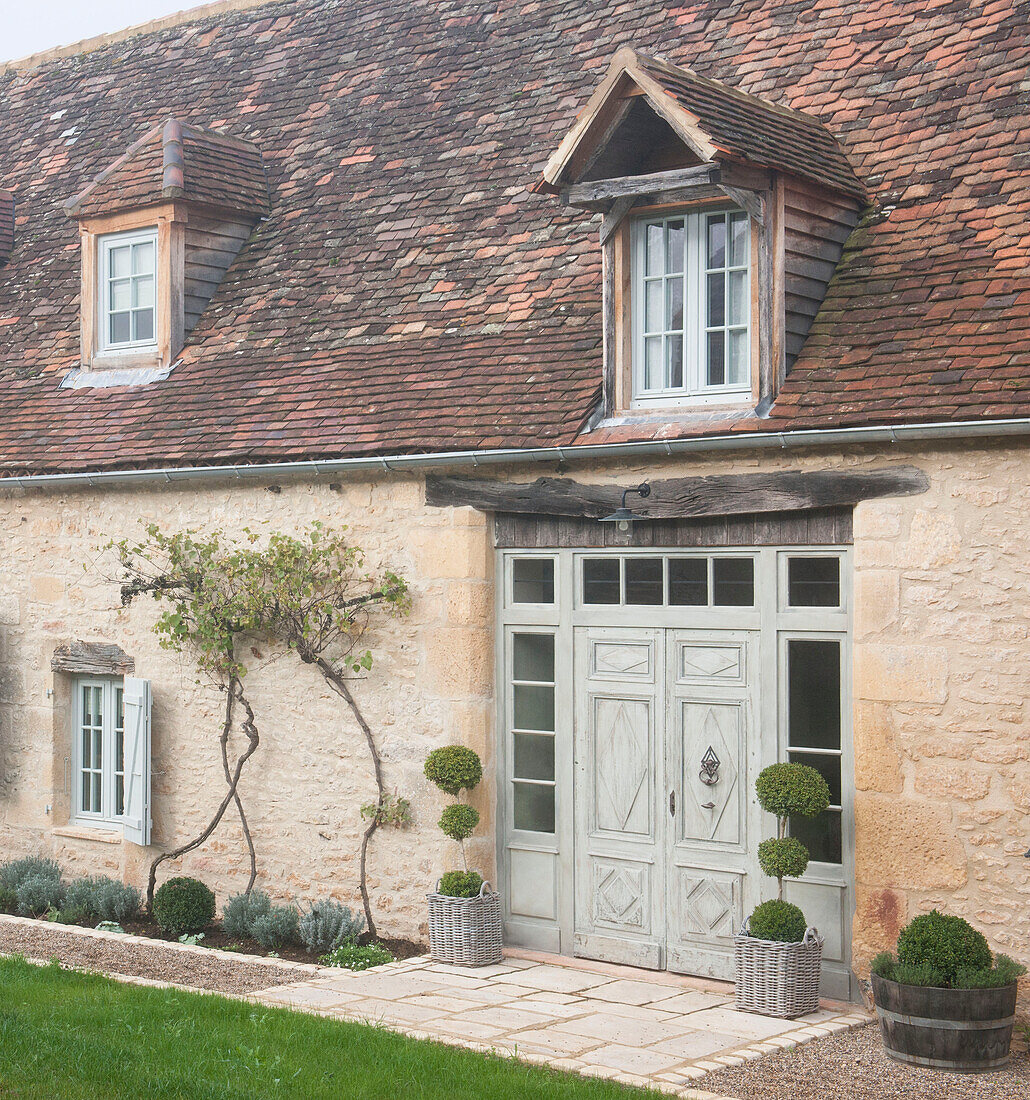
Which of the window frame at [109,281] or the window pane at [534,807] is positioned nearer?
the window pane at [534,807]

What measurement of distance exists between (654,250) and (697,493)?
1.65 metres

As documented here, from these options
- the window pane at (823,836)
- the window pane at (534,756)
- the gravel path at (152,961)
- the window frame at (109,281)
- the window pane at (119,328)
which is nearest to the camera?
the window pane at (823,836)

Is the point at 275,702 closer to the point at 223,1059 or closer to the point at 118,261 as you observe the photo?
the point at 223,1059

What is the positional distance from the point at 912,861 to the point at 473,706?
298 cm

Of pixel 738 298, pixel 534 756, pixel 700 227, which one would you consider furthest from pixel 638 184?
pixel 534 756

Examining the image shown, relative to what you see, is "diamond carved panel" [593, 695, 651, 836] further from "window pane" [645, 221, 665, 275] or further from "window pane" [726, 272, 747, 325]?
"window pane" [645, 221, 665, 275]

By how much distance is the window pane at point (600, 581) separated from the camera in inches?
362

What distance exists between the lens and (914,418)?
7.61m

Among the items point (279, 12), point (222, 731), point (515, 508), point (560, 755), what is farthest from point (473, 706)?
point (279, 12)

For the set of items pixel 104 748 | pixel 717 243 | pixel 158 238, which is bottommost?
pixel 104 748

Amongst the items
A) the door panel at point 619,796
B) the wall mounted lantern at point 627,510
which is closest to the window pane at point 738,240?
the wall mounted lantern at point 627,510

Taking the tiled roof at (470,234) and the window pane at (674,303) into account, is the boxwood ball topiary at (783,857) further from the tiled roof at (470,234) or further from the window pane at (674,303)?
the window pane at (674,303)

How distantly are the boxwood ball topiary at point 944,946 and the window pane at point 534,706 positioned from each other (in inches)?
117

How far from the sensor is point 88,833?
37.9ft
